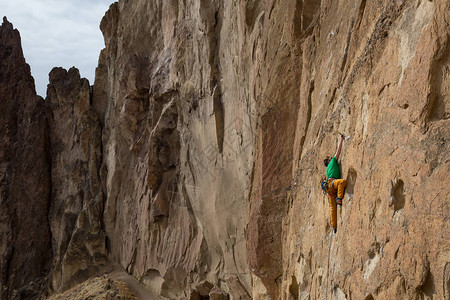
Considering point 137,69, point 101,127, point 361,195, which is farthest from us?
point 101,127

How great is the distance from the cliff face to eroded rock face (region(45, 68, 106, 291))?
13cm

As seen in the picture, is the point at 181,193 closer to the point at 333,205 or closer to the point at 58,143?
the point at 333,205

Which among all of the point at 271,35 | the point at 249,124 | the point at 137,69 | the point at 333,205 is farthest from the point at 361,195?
the point at 137,69

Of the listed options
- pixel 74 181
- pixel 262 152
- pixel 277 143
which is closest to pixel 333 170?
pixel 277 143

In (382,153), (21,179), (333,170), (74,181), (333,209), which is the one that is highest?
(382,153)

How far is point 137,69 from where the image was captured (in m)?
26.9

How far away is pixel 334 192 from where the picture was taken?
27.3 feet

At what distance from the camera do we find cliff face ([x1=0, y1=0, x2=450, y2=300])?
19.7 feet

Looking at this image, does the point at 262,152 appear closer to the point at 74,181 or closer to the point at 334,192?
the point at 334,192

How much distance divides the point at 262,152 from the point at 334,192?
14.9 feet

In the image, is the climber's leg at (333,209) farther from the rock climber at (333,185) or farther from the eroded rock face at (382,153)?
the eroded rock face at (382,153)

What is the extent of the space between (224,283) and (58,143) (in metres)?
22.6

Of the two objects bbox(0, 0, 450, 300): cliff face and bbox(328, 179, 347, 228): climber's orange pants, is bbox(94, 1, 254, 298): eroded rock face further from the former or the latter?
bbox(328, 179, 347, 228): climber's orange pants

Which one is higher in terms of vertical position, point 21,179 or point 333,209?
point 333,209
